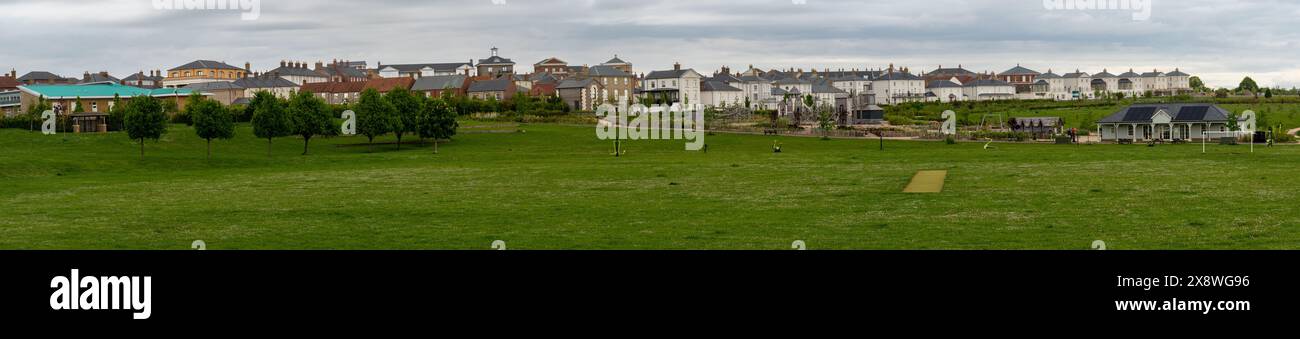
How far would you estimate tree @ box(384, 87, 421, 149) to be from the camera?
102188mm

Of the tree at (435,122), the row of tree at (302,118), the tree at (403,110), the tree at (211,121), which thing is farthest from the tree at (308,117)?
the tree at (435,122)

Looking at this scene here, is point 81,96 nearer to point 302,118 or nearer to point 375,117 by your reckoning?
point 375,117

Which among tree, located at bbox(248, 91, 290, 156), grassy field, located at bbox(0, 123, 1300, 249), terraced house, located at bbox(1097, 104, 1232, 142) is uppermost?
tree, located at bbox(248, 91, 290, 156)

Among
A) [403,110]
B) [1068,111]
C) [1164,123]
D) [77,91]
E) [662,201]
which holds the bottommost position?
[662,201]

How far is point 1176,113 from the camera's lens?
10700cm

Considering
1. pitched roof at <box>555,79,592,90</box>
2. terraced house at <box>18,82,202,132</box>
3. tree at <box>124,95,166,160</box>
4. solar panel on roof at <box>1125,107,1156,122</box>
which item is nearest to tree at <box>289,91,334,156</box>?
tree at <box>124,95,166,160</box>

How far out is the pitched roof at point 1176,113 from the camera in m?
104

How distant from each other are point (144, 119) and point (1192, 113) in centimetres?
8027

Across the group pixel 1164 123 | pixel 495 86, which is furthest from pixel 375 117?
pixel 495 86

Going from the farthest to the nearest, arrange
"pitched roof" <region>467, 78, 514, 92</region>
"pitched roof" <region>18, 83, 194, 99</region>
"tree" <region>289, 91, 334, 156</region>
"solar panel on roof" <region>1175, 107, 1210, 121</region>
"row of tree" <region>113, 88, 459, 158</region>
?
"pitched roof" <region>467, 78, 514, 92</region> < "pitched roof" <region>18, 83, 194, 99</region> < "solar panel on roof" <region>1175, 107, 1210, 121</region> < "tree" <region>289, 91, 334, 156</region> < "row of tree" <region>113, 88, 459, 158</region>

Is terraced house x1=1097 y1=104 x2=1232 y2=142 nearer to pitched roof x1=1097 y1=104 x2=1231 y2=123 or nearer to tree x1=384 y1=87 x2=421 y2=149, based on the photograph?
pitched roof x1=1097 y1=104 x2=1231 y2=123
